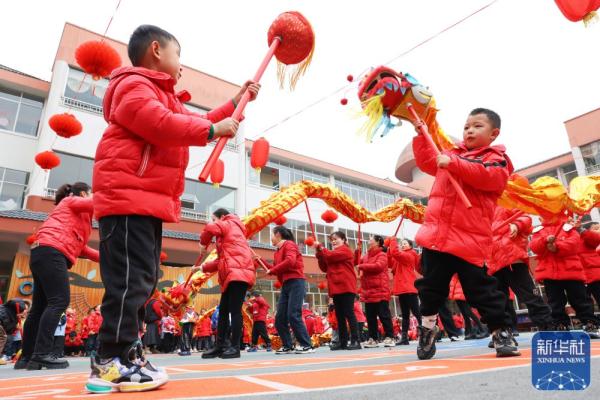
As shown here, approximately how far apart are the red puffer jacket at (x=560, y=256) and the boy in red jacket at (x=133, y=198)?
15.2 ft

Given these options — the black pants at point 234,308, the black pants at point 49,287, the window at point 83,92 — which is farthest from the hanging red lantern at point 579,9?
the window at point 83,92

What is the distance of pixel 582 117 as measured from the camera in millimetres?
26703

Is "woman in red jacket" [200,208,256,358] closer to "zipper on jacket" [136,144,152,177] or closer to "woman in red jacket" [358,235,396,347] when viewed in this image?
"woman in red jacket" [358,235,396,347]

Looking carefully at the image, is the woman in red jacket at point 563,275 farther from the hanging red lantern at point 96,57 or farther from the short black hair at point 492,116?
the hanging red lantern at point 96,57

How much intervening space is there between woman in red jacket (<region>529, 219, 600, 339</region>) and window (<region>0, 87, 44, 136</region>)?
18411 millimetres

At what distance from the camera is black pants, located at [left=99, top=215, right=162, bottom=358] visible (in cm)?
193

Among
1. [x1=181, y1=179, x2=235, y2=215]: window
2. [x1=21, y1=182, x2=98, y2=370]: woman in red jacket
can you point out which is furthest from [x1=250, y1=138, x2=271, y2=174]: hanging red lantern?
[x1=181, y1=179, x2=235, y2=215]: window

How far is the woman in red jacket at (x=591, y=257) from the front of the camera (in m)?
5.67

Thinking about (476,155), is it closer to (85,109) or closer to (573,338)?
(573,338)

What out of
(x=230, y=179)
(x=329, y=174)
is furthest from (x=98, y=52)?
(x=329, y=174)

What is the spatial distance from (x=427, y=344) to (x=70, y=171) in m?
16.3

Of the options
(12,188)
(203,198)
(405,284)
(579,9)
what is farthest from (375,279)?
Answer: (12,188)

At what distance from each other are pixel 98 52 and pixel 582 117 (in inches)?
1170

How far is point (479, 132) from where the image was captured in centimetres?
321
